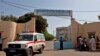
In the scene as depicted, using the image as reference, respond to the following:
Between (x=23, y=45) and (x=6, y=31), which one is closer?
(x=23, y=45)

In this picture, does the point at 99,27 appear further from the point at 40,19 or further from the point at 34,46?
the point at 40,19

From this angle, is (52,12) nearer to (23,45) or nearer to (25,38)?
(25,38)

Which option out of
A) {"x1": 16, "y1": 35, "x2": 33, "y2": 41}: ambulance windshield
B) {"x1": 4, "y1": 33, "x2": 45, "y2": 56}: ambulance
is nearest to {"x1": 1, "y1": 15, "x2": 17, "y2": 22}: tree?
{"x1": 16, "y1": 35, "x2": 33, "y2": 41}: ambulance windshield

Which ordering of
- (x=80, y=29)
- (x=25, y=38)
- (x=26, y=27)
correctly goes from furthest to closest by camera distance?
(x=80, y=29)
(x=26, y=27)
(x=25, y=38)

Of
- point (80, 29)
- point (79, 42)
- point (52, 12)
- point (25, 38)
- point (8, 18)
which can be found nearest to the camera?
point (25, 38)

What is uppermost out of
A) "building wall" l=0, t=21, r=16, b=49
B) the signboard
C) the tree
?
the tree

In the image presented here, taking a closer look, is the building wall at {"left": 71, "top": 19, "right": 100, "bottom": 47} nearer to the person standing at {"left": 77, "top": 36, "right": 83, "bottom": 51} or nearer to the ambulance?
the person standing at {"left": 77, "top": 36, "right": 83, "bottom": 51}

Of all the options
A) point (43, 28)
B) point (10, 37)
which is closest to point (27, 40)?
point (10, 37)

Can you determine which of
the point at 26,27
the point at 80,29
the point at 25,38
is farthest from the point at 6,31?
the point at 25,38

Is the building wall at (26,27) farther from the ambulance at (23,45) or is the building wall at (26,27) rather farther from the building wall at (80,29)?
the ambulance at (23,45)

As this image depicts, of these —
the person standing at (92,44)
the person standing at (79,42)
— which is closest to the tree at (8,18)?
the person standing at (79,42)

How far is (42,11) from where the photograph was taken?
40281 millimetres

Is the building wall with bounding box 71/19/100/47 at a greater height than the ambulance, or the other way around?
the building wall with bounding box 71/19/100/47

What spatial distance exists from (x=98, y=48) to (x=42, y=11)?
1000 centimetres
